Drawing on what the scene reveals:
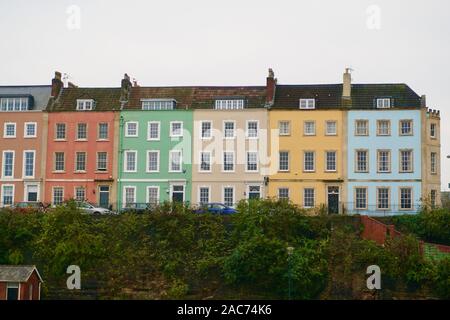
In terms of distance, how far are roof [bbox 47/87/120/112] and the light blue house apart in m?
17.9

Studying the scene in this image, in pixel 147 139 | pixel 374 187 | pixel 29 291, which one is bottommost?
pixel 29 291

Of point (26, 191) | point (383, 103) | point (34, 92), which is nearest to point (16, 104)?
point (34, 92)

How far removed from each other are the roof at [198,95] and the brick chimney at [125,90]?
0.31 meters

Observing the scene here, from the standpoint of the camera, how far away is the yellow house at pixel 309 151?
52.6m

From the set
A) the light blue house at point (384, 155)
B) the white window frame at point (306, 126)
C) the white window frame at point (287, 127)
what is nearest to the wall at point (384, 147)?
the light blue house at point (384, 155)

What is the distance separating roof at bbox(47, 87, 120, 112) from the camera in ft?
184

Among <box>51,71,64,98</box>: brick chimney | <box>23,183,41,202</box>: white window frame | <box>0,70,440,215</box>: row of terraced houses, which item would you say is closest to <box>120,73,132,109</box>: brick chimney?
<box>0,70,440,215</box>: row of terraced houses

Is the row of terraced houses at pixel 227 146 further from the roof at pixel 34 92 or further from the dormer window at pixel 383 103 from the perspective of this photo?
the roof at pixel 34 92

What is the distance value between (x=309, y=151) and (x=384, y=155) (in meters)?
5.33
